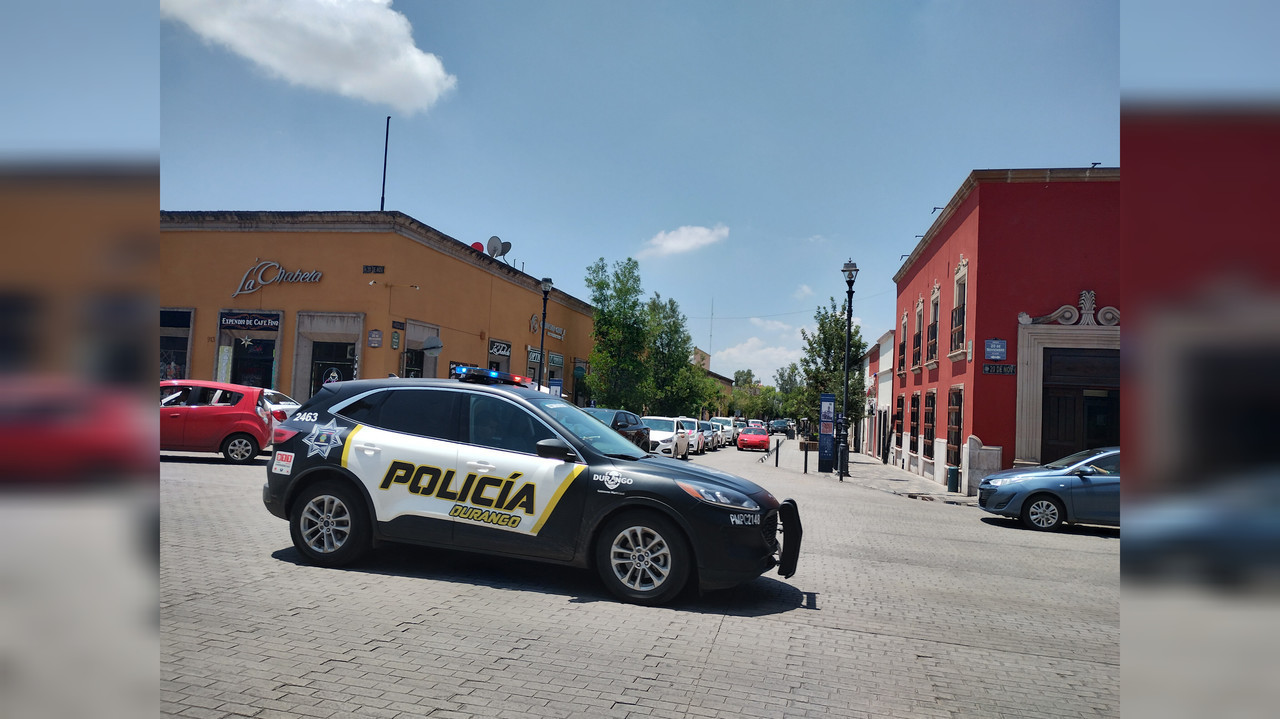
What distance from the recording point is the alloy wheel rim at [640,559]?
5.80 metres

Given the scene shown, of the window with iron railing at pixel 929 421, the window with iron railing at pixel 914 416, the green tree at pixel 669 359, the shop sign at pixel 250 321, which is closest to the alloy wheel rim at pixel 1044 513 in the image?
the window with iron railing at pixel 929 421

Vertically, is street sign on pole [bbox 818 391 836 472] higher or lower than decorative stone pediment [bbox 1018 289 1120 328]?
lower

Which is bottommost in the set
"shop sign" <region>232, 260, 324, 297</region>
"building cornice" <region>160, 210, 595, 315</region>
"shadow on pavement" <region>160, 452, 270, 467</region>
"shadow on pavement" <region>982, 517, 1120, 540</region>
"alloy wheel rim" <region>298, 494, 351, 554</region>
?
"shadow on pavement" <region>982, 517, 1120, 540</region>

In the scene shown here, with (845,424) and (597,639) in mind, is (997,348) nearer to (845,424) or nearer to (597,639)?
(845,424)

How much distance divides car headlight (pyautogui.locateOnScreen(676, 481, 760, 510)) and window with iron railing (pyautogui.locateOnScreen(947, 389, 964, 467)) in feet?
51.6

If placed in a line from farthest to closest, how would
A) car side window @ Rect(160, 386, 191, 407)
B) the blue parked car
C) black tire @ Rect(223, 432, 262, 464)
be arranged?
black tire @ Rect(223, 432, 262, 464) < car side window @ Rect(160, 386, 191, 407) < the blue parked car

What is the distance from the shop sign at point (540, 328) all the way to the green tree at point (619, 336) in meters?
2.50

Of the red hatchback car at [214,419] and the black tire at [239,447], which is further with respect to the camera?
the black tire at [239,447]

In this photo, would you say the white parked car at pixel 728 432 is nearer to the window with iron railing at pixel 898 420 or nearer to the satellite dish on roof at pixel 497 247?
the window with iron railing at pixel 898 420

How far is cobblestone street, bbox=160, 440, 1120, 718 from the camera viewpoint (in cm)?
391

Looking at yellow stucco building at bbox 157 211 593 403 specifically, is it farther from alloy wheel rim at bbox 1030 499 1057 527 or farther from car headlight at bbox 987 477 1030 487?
alloy wheel rim at bbox 1030 499 1057 527

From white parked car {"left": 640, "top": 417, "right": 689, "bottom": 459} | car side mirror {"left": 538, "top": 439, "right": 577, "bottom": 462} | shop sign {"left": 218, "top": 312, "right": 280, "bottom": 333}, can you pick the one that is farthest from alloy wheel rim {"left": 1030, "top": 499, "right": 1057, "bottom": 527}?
shop sign {"left": 218, "top": 312, "right": 280, "bottom": 333}

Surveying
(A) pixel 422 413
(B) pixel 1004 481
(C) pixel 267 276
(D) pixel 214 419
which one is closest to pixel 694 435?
(C) pixel 267 276

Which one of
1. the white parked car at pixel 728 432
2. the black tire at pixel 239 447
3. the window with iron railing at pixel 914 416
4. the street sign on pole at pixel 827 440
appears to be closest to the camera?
the black tire at pixel 239 447
